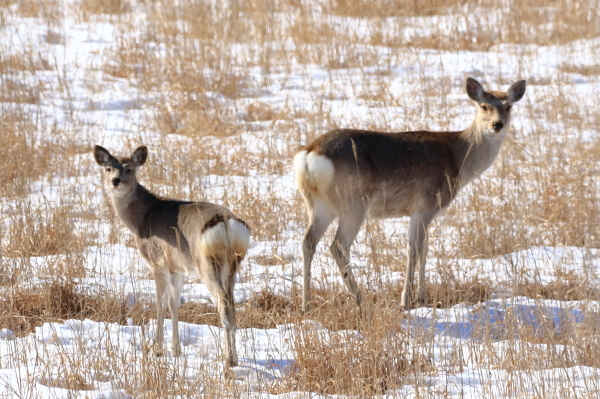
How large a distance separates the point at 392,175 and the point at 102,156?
262cm

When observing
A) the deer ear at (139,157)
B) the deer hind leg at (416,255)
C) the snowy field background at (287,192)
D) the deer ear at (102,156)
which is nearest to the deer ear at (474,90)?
the snowy field background at (287,192)

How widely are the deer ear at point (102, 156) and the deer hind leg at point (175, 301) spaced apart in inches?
50.1

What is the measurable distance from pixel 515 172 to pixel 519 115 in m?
2.18

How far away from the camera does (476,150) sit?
8.18 metres

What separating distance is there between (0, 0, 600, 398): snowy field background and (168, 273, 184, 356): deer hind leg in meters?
0.13

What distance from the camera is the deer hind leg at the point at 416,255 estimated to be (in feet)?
23.7

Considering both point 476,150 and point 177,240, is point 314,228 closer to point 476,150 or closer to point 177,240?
Answer: point 177,240

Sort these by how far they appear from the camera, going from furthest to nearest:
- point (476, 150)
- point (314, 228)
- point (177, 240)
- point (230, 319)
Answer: point (476, 150) < point (314, 228) < point (177, 240) < point (230, 319)

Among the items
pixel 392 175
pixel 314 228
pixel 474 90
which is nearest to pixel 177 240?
pixel 314 228

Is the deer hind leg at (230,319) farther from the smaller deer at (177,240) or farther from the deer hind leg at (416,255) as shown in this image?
the deer hind leg at (416,255)

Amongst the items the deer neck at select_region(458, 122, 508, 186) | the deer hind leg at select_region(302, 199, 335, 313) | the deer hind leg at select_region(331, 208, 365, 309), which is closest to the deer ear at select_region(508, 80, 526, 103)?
the deer neck at select_region(458, 122, 508, 186)

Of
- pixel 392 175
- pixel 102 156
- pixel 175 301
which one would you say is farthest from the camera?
pixel 392 175

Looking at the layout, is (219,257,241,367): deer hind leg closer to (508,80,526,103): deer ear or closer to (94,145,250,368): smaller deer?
(94,145,250,368): smaller deer

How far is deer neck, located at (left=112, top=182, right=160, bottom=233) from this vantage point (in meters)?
6.60
